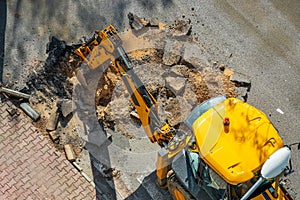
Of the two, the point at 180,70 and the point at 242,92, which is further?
the point at 242,92

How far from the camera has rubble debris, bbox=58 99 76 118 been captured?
1067cm

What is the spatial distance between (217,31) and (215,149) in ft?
17.8

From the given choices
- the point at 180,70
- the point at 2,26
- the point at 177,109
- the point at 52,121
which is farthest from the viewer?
the point at 2,26

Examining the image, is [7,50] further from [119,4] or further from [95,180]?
[95,180]

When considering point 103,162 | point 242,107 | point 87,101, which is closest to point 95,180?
point 103,162

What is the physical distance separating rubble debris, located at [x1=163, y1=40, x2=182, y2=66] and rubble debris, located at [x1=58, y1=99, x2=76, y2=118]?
8.37ft

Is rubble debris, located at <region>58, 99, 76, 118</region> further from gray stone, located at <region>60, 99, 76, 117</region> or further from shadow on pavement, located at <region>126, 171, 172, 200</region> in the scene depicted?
shadow on pavement, located at <region>126, 171, 172, 200</region>

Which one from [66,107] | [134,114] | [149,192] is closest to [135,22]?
[134,114]

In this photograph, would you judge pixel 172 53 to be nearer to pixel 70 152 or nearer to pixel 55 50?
pixel 55 50

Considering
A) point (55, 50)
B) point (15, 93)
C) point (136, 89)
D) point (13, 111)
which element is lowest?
point (136, 89)

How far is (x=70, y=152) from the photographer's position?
10352mm

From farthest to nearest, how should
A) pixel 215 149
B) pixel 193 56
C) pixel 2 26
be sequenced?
pixel 2 26, pixel 193 56, pixel 215 149

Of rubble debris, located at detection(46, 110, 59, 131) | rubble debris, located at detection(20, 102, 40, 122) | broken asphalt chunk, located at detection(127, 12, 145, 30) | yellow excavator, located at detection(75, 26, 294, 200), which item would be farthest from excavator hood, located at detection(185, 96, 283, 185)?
broken asphalt chunk, located at detection(127, 12, 145, 30)

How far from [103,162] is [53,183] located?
3.97ft
